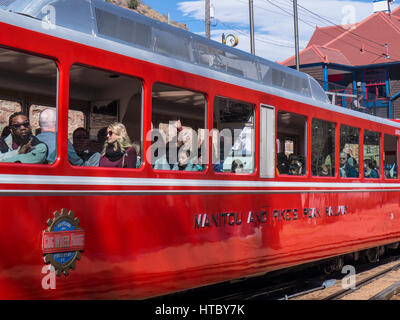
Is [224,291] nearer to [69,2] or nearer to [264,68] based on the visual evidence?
[264,68]

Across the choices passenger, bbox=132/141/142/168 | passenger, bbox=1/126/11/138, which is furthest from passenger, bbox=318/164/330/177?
passenger, bbox=1/126/11/138

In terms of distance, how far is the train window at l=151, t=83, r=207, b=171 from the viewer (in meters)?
5.39

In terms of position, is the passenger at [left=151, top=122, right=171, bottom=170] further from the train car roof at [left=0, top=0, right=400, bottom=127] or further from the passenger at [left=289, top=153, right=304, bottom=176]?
the passenger at [left=289, top=153, right=304, bottom=176]

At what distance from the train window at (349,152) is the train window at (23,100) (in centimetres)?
522

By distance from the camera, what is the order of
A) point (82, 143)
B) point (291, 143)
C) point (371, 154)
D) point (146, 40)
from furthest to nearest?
point (371, 154), point (291, 143), point (146, 40), point (82, 143)

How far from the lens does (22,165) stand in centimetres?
410

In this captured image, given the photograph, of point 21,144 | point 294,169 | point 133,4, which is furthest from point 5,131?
point 133,4

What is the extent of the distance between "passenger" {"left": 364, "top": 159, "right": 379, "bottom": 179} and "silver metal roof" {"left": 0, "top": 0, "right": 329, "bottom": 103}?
7.37 feet

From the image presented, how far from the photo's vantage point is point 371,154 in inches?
382

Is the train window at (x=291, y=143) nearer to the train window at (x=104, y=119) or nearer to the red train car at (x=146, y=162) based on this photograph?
A: the red train car at (x=146, y=162)

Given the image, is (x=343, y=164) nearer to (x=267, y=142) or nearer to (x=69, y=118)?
(x=267, y=142)

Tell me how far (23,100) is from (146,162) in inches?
47.6
